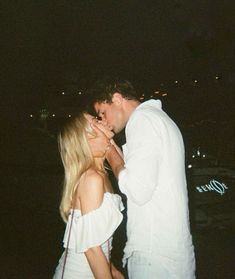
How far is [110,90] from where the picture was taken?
2844mm

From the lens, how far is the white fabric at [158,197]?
2.06 metres

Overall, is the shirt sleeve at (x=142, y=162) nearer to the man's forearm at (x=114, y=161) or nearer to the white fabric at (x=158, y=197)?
the white fabric at (x=158, y=197)

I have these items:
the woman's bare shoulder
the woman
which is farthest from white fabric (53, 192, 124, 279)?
the woman's bare shoulder

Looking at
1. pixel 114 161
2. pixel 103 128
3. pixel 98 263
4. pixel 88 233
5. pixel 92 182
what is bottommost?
pixel 98 263

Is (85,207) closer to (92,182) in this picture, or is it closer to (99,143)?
(92,182)

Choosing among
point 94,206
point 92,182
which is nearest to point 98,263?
point 94,206

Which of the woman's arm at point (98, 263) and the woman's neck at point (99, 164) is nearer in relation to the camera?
the woman's arm at point (98, 263)

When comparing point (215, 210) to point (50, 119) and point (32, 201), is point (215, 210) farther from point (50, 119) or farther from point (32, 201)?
point (50, 119)

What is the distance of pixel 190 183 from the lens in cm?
920

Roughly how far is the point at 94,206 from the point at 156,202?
1.34 ft

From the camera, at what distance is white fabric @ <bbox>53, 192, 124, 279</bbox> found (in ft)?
7.54

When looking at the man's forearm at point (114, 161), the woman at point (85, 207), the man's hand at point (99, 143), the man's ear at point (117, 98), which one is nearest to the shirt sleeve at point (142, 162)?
the man's forearm at point (114, 161)

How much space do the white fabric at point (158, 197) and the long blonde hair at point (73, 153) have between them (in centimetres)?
43

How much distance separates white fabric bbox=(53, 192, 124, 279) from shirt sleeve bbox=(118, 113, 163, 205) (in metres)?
0.33
